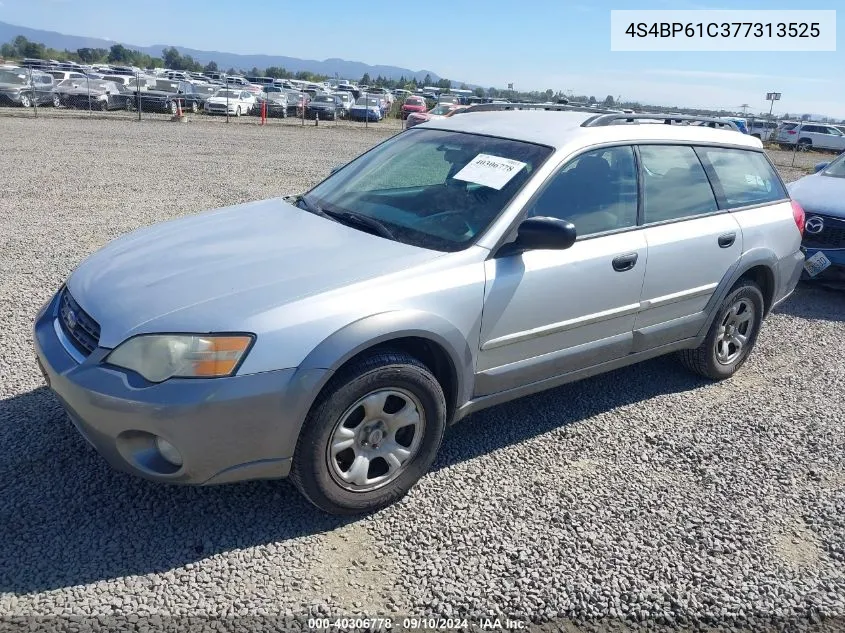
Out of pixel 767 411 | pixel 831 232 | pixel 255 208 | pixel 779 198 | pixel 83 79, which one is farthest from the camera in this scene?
pixel 83 79

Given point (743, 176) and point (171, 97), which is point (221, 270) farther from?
point (171, 97)

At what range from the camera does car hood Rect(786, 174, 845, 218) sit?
733 cm

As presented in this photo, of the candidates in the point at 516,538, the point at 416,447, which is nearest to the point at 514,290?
the point at 416,447

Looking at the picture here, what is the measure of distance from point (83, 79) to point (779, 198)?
26.2 meters

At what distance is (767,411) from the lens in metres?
4.55

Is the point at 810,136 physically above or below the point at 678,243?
above

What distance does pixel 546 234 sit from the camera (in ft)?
10.8

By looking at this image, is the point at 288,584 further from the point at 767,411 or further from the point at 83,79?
the point at 83,79

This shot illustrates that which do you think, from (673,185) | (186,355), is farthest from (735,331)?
(186,355)

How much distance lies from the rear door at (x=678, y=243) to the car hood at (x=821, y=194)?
362 cm

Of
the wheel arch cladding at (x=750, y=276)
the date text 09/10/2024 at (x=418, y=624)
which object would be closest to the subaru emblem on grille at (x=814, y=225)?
the wheel arch cladding at (x=750, y=276)

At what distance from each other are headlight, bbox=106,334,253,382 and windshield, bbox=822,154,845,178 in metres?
8.37

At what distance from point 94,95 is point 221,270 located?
25878mm

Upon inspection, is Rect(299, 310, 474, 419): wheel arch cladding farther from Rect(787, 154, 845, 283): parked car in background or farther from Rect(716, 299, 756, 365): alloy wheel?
Rect(787, 154, 845, 283): parked car in background
